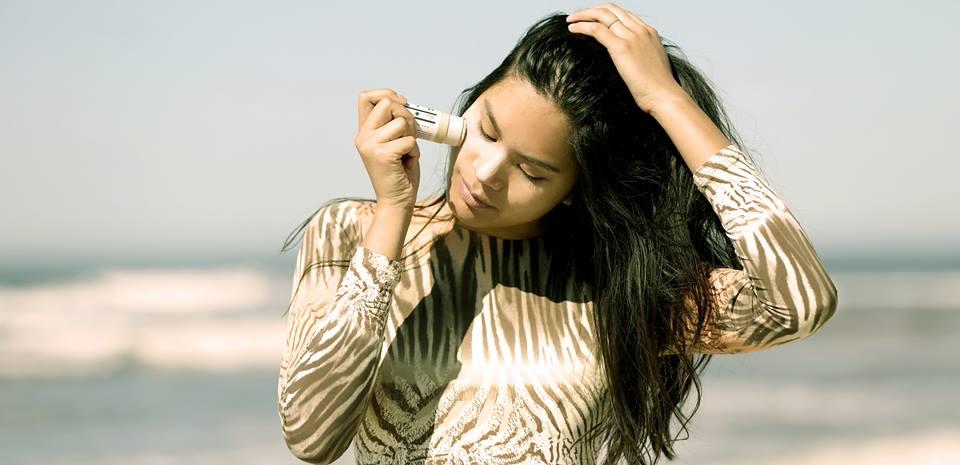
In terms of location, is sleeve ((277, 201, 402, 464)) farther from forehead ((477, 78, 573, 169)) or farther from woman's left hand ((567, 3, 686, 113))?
woman's left hand ((567, 3, 686, 113))

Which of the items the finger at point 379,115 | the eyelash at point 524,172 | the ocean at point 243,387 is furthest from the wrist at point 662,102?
the ocean at point 243,387

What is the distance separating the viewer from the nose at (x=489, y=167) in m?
2.05

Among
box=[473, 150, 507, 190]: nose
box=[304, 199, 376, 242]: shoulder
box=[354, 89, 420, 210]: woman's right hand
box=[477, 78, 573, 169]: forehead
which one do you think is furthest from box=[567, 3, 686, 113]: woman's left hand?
box=[304, 199, 376, 242]: shoulder

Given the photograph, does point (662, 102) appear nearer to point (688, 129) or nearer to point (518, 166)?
point (688, 129)

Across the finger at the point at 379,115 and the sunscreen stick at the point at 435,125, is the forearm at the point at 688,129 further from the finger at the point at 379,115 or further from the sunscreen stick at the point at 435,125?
the finger at the point at 379,115

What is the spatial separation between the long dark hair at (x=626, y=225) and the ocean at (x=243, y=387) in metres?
2.04

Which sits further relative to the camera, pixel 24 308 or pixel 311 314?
pixel 24 308

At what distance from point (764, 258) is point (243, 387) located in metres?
6.78

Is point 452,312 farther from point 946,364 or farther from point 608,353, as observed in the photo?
point 946,364

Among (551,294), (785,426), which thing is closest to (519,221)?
(551,294)

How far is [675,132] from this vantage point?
213cm

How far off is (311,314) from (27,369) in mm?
8295

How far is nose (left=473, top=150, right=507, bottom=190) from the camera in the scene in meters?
2.05

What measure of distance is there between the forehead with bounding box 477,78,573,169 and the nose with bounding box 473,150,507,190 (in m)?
0.04
